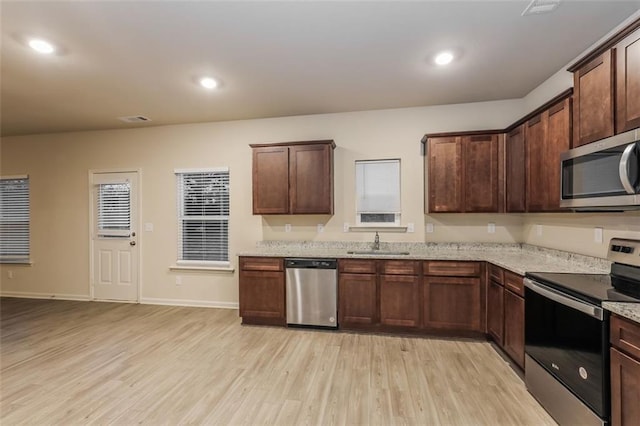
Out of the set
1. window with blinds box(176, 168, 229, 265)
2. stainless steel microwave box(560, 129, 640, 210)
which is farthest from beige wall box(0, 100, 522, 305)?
stainless steel microwave box(560, 129, 640, 210)

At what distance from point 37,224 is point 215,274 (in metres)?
3.43

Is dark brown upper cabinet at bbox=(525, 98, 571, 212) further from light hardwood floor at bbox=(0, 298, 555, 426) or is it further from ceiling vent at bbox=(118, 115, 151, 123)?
ceiling vent at bbox=(118, 115, 151, 123)

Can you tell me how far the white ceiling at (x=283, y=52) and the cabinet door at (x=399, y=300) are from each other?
2181 millimetres

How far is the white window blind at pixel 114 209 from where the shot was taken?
469cm

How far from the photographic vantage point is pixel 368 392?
7.42 feet

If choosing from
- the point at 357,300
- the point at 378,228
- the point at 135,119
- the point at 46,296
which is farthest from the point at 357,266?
the point at 46,296

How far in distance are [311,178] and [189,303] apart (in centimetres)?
275

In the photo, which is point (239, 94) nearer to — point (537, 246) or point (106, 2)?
point (106, 2)

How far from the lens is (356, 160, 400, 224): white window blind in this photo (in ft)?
12.9

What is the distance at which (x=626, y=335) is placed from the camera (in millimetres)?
1437

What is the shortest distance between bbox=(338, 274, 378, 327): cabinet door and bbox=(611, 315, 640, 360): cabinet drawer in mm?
2053

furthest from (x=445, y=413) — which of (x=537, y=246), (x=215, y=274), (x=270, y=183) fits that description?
(x=215, y=274)

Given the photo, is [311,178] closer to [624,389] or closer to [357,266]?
[357,266]

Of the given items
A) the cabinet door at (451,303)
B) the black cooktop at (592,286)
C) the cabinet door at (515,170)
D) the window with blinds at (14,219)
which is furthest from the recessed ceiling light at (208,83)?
the window with blinds at (14,219)
